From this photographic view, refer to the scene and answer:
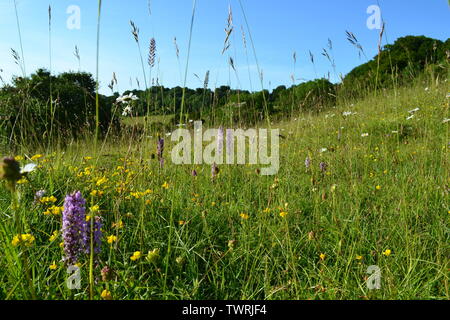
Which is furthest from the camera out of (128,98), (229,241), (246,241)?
(128,98)

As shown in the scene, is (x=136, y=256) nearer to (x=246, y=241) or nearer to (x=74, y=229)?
(x=74, y=229)

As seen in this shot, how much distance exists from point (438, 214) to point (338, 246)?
819mm

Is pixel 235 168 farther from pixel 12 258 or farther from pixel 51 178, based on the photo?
pixel 12 258

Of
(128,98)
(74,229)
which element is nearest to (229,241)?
(74,229)

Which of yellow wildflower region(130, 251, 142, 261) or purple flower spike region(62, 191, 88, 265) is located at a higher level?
purple flower spike region(62, 191, 88, 265)

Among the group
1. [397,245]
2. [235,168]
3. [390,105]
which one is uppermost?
[390,105]

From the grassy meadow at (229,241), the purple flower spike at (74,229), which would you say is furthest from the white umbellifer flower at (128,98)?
the purple flower spike at (74,229)

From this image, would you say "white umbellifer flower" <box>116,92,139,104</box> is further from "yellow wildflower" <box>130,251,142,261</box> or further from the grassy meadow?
"yellow wildflower" <box>130,251,142,261</box>

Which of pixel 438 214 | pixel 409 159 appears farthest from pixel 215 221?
pixel 409 159

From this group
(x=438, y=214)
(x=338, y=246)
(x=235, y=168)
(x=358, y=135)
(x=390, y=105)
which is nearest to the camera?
(x=338, y=246)

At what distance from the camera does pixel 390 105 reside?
6.34m

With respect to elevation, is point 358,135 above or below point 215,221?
above

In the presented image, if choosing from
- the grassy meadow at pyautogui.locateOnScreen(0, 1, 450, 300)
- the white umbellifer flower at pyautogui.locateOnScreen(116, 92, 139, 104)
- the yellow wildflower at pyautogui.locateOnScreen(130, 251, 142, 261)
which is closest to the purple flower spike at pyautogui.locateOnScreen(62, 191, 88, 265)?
the grassy meadow at pyautogui.locateOnScreen(0, 1, 450, 300)

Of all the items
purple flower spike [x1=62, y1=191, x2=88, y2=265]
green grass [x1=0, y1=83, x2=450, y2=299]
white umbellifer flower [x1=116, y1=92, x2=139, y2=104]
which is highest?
white umbellifer flower [x1=116, y1=92, x2=139, y2=104]
